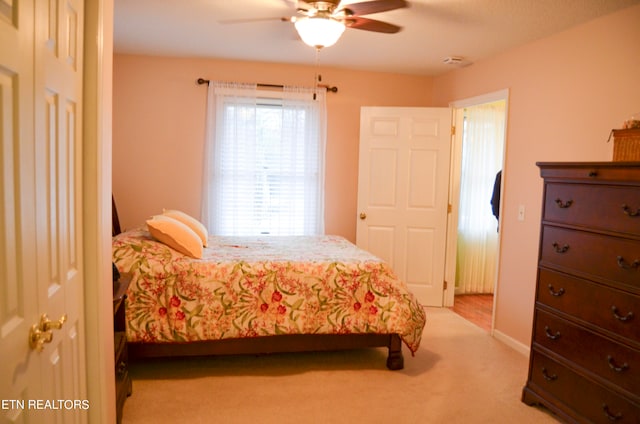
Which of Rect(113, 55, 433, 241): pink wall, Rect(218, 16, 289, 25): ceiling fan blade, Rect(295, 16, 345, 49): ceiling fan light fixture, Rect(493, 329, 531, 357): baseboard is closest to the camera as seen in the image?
Rect(295, 16, 345, 49): ceiling fan light fixture

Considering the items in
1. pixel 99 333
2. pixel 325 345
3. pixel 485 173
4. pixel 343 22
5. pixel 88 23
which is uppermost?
pixel 343 22

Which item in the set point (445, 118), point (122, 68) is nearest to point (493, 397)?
point (445, 118)

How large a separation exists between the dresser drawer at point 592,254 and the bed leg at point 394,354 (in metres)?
1.08

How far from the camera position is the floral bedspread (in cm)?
270

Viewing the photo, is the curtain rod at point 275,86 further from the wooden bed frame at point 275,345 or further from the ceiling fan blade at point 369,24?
the wooden bed frame at point 275,345

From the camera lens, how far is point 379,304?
2949 millimetres

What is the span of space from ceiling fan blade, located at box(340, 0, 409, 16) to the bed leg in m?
2.08

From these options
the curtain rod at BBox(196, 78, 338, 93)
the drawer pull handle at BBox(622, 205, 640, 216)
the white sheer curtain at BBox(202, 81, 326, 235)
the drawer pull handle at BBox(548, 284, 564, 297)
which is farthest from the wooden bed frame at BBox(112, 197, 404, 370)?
the curtain rod at BBox(196, 78, 338, 93)

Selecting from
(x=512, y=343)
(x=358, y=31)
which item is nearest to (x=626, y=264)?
(x=512, y=343)

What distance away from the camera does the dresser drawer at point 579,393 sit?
2.00m

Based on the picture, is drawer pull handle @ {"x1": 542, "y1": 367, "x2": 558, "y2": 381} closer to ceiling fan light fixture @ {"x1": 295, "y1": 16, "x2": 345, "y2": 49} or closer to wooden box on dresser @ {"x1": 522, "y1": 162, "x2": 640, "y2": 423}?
wooden box on dresser @ {"x1": 522, "y1": 162, "x2": 640, "y2": 423}

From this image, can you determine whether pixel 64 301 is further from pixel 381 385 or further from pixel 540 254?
pixel 540 254

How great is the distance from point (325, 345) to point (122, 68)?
3.34m

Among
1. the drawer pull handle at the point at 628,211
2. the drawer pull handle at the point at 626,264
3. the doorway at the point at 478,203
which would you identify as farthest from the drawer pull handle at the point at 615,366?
the doorway at the point at 478,203
